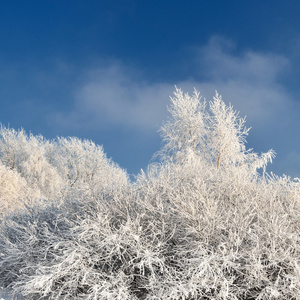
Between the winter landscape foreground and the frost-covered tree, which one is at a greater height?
the frost-covered tree

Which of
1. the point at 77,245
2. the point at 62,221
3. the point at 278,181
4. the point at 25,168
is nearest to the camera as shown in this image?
the point at 77,245

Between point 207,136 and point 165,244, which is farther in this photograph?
point 207,136

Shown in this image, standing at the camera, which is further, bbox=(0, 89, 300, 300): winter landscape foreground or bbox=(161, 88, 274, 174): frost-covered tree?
bbox=(161, 88, 274, 174): frost-covered tree

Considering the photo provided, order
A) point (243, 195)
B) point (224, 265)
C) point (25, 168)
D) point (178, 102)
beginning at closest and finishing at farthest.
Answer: point (224, 265) → point (243, 195) → point (178, 102) → point (25, 168)

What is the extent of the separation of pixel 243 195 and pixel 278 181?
1.58m

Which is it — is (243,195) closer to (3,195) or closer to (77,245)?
(77,245)

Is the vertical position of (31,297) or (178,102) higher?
(178,102)

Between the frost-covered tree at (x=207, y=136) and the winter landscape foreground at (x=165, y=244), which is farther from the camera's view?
the frost-covered tree at (x=207, y=136)

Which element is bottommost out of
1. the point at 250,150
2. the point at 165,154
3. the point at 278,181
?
the point at 278,181

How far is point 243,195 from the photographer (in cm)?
709

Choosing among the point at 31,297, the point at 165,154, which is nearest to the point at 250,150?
the point at 165,154

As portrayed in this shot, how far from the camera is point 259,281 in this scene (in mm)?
5395

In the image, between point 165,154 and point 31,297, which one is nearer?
point 31,297

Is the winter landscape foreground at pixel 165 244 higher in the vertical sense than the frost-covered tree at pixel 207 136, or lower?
lower
